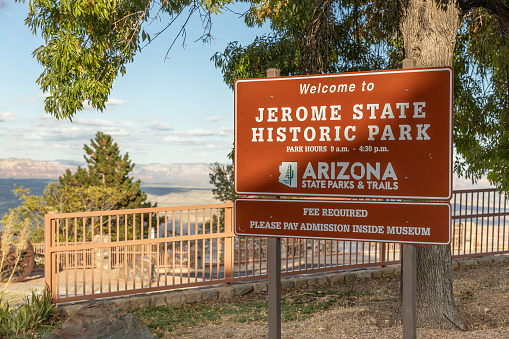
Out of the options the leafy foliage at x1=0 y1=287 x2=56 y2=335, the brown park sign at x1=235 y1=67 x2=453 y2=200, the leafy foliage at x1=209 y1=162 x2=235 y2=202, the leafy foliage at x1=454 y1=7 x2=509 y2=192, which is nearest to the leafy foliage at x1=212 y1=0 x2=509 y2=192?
the leafy foliage at x1=454 y1=7 x2=509 y2=192

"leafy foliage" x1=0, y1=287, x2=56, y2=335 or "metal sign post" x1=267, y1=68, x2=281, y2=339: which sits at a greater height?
"metal sign post" x1=267, y1=68, x2=281, y2=339

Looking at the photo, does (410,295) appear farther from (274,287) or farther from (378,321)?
(378,321)

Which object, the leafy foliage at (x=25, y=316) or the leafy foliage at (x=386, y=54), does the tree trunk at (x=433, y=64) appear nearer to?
the leafy foliage at (x=386, y=54)

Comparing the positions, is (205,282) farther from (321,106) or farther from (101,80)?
(321,106)

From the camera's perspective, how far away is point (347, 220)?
4.18 meters

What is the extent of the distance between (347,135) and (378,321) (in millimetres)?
3179

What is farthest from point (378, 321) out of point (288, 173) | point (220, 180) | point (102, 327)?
point (220, 180)

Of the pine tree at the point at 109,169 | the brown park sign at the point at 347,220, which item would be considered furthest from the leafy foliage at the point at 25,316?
the pine tree at the point at 109,169

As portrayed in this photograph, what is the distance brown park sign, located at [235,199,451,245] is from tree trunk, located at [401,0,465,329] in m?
2.28

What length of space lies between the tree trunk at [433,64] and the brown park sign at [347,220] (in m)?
2.28

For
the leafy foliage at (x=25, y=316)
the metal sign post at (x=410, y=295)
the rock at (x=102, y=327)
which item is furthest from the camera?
the leafy foliage at (x=25, y=316)

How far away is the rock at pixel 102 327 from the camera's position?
498 centimetres

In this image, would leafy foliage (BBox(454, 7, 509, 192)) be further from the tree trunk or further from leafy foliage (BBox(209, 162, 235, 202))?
leafy foliage (BBox(209, 162, 235, 202))

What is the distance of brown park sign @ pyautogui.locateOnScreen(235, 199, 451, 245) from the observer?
3.94m
